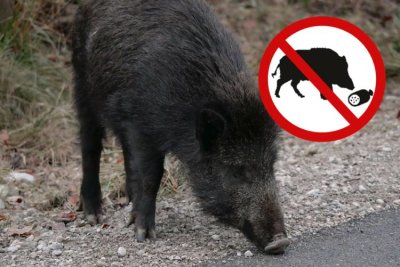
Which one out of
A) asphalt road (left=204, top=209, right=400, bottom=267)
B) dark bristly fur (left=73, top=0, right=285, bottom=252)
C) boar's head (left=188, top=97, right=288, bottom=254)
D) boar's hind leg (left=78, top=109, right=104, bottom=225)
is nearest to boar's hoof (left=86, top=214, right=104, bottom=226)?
dark bristly fur (left=73, top=0, right=285, bottom=252)

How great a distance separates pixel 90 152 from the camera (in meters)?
6.25

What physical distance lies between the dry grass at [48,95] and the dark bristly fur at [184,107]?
84 centimetres

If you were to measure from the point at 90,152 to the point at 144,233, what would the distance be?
117cm

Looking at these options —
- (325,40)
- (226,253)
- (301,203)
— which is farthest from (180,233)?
(325,40)

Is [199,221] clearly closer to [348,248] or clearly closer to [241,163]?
[241,163]

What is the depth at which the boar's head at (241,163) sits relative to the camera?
15.9 feet

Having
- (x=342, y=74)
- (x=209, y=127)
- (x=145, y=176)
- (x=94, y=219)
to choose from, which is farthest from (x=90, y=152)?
(x=342, y=74)

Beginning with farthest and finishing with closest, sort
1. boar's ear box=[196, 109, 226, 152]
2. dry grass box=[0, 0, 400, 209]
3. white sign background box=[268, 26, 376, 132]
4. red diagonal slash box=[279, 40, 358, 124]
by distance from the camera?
dry grass box=[0, 0, 400, 209] → red diagonal slash box=[279, 40, 358, 124] → white sign background box=[268, 26, 376, 132] → boar's ear box=[196, 109, 226, 152]

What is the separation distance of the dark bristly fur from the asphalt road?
189 millimetres

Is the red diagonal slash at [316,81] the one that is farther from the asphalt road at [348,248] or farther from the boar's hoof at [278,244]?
the boar's hoof at [278,244]

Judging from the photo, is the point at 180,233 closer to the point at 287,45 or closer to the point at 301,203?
the point at 301,203

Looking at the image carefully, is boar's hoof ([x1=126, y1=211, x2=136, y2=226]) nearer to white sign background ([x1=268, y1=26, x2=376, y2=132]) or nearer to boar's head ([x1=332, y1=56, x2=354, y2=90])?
white sign background ([x1=268, y1=26, x2=376, y2=132])

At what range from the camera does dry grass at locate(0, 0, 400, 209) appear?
701 centimetres

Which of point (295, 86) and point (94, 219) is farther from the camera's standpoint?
point (94, 219)
